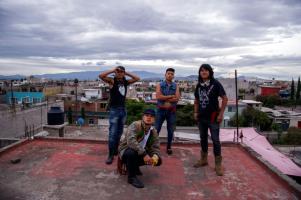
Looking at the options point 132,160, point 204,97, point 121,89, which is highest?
point 121,89

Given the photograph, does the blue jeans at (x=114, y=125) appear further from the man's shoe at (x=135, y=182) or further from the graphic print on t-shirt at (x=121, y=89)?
the man's shoe at (x=135, y=182)

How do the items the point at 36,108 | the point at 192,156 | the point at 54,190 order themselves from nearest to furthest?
the point at 54,190 < the point at 192,156 < the point at 36,108

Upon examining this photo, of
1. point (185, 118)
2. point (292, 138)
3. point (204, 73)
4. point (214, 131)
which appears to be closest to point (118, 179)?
point (214, 131)

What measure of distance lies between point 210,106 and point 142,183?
1.37m

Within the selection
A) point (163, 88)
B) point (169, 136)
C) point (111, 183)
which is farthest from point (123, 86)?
point (111, 183)

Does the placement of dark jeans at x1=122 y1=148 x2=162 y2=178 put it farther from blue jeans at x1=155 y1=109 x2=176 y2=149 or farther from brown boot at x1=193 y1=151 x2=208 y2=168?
blue jeans at x1=155 y1=109 x2=176 y2=149

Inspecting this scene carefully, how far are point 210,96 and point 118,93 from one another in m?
1.36

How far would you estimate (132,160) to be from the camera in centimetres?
342

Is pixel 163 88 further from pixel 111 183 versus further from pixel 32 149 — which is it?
pixel 32 149

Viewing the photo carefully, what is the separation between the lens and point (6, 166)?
3982 mm

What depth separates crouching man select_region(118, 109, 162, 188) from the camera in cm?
339

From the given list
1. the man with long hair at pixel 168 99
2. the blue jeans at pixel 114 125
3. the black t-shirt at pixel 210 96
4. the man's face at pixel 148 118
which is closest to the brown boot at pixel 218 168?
the black t-shirt at pixel 210 96

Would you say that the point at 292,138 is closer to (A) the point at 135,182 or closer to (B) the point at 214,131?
(B) the point at 214,131

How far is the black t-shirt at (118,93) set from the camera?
14.0 feet
